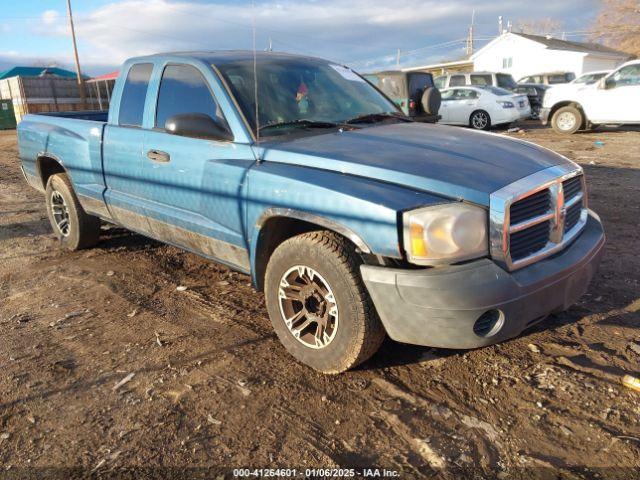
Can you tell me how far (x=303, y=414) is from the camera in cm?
261

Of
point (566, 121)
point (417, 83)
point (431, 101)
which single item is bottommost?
point (566, 121)

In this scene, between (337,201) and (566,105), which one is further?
(566,105)

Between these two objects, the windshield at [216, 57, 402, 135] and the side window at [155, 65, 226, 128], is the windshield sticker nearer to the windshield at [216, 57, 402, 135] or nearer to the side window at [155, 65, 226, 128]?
the windshield at [216, 57, 402, 135]

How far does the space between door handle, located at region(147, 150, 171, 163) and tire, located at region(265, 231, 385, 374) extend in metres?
1.26

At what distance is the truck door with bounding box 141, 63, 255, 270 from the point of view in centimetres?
324

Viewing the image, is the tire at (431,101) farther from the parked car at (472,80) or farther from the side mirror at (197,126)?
the parked car at (472,80)

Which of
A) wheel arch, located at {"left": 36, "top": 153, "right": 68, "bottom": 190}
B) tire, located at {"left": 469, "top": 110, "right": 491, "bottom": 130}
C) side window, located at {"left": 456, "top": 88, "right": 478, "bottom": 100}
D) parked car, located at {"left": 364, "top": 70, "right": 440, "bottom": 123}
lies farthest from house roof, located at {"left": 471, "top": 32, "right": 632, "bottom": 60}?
wheel arch, located at {"left": 36, "top": 153, "right": 68, "bottom": 190}

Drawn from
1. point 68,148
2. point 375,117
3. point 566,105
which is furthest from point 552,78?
point 68,148

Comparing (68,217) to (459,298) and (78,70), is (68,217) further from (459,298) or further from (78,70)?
(78,70)

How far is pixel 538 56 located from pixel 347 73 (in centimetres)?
4141

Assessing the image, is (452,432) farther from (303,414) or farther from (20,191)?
(20,191)

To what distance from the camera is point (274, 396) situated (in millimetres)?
2766

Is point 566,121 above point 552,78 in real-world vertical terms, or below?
below

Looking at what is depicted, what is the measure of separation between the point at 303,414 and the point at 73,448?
112 cm
